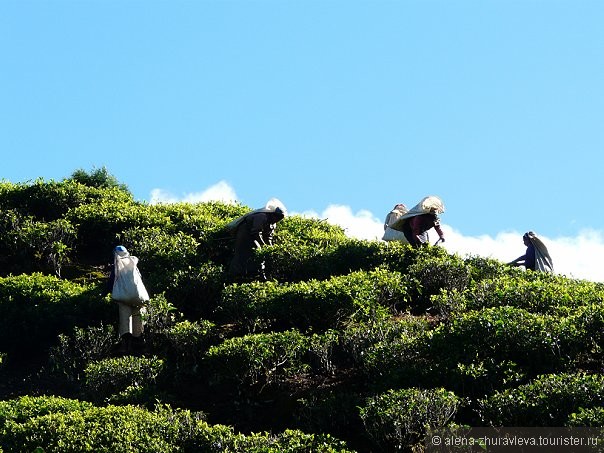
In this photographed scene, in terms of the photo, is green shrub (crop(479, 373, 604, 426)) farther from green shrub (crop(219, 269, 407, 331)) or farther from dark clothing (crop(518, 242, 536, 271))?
dark clothing (crop(518, 242, 536, 271))

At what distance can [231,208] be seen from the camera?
913 inches

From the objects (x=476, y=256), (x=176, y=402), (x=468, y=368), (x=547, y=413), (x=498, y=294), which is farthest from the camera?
(x=476, y=256)

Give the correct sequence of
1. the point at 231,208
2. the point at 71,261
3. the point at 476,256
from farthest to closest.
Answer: the point at 231,208, the point at 71,261, the point at 476,256

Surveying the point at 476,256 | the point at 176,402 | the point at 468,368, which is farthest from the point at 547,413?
the point at 476,256

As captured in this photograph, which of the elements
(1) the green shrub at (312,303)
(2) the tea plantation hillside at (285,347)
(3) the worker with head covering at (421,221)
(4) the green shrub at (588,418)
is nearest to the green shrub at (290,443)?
(2) the tea plantation hillside at (285,347)

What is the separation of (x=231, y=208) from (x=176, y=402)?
28.3ft

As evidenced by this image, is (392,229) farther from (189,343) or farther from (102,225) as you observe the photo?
(189,343)

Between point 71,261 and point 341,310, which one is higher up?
point 71,261

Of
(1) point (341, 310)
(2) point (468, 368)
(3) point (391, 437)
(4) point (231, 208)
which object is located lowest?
(3) point (391, 437)

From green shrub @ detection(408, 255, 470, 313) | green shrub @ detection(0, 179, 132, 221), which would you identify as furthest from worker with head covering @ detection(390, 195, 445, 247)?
green shrub @ detection(0, 179, 132, 221)

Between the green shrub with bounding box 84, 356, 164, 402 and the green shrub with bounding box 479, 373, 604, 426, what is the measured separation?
4.91m

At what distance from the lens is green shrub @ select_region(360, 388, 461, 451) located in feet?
41.5

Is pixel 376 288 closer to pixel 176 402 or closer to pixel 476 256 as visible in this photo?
pixel 476 256

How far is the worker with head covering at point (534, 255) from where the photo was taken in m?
20.5
